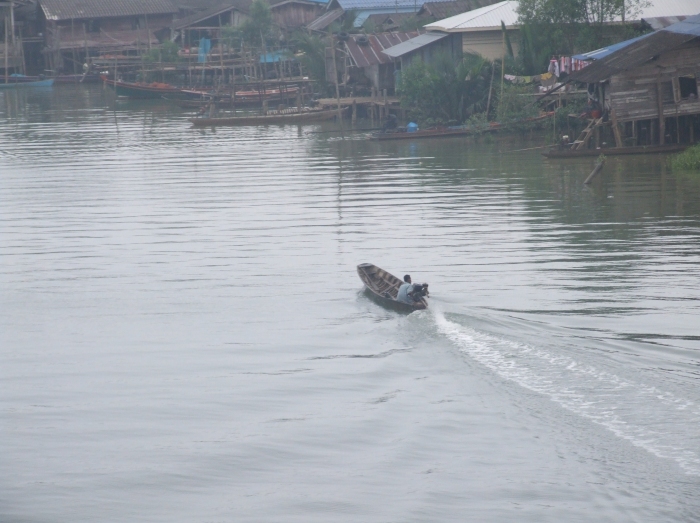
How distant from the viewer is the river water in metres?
7.04

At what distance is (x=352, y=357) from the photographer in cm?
989

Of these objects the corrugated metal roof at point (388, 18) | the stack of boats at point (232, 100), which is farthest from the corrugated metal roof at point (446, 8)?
the stack of boats at point (232, 100)

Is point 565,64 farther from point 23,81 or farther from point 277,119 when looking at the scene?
point 23,81

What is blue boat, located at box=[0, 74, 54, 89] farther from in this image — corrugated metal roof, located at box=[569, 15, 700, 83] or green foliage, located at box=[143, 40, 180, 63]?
corrugated metal roof, located at box=[569, 15, 700, 83]

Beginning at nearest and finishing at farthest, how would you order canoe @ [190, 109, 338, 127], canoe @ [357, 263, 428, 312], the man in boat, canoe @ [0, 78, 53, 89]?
the man in boat → canoe @ [357, 263, 428, 312] → canoe @ [190, 109, 338, 127] → canoe @ [0, 78, 53, 89]

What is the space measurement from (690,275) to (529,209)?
5700 mm

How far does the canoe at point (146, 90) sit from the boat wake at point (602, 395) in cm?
3660

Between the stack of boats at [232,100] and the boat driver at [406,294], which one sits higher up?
the stack of boats at [232,100]

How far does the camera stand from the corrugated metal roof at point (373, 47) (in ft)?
116

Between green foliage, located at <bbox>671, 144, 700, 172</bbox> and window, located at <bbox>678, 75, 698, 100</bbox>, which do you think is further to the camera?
window, located at <bbox>678, 75, 698, 100</bbox>

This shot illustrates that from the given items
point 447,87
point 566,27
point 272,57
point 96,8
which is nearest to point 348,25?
point 272,57

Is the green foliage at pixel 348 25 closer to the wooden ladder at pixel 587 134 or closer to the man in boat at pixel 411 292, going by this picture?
the wooden ladder at pixel 587 134

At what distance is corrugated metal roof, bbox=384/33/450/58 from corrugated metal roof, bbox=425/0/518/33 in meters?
0.38

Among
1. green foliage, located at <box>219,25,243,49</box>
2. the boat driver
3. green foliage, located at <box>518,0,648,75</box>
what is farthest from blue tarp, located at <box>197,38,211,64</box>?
the boat driver
